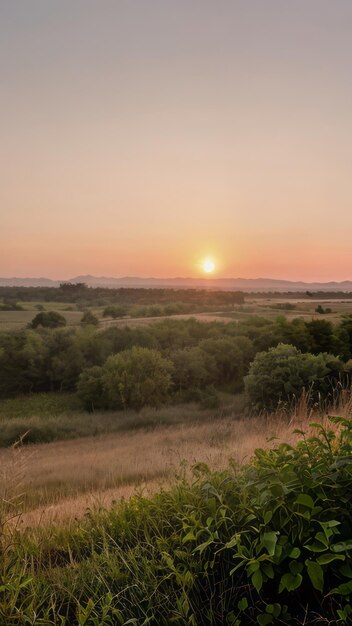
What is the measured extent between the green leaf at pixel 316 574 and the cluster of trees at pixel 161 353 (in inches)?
844

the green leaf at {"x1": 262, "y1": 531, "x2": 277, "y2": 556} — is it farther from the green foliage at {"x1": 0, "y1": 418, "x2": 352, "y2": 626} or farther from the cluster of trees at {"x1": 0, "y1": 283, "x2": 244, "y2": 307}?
the cluster of trees at {"x1": 0, "y1": 283, "x2": 244, "y2": 307}

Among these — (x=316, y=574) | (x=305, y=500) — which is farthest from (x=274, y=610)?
(x=305, y=500)

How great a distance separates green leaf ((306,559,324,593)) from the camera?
8.62ft

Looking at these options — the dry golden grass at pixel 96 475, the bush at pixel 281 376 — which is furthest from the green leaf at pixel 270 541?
the bush at pixel 281 376

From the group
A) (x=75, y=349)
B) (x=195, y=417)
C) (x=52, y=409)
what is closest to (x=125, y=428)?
(x=195, y=417)

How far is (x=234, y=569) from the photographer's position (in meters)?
2.67

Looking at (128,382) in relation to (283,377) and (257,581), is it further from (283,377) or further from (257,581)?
(257,581)

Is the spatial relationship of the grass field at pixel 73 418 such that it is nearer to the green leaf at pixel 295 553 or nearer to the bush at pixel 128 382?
the bush at pixel 128 382

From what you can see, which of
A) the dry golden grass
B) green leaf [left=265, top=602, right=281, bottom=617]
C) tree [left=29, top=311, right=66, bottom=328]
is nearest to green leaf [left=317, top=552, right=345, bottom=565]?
green leaf [left=265, top=602, right=281, bottom=617]

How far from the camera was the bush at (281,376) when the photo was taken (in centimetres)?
2103

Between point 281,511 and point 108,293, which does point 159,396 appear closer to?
point 281,511

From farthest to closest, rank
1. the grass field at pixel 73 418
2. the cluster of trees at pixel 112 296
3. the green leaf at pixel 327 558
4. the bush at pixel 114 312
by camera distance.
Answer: the cluster of trees at pixel 112 296 < the bush at pixel 114 312 < the grass field at pixel 73 418 < the green leaf at pixel 327 558

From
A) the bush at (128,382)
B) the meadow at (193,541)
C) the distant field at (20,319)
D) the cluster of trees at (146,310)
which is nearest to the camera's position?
the meadow at (193,541)

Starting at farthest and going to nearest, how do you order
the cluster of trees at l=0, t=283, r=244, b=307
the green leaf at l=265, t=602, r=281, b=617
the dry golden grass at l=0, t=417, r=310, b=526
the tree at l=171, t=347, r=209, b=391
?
the cluster of trees at l=0, t=283, r=244, b=307
the tree at l=171, t=347, r=209, b=391
the dry golden grass at l=0, t=417, r=310, b=526
the green leaf at l=265, t=602, r=281, b=617
